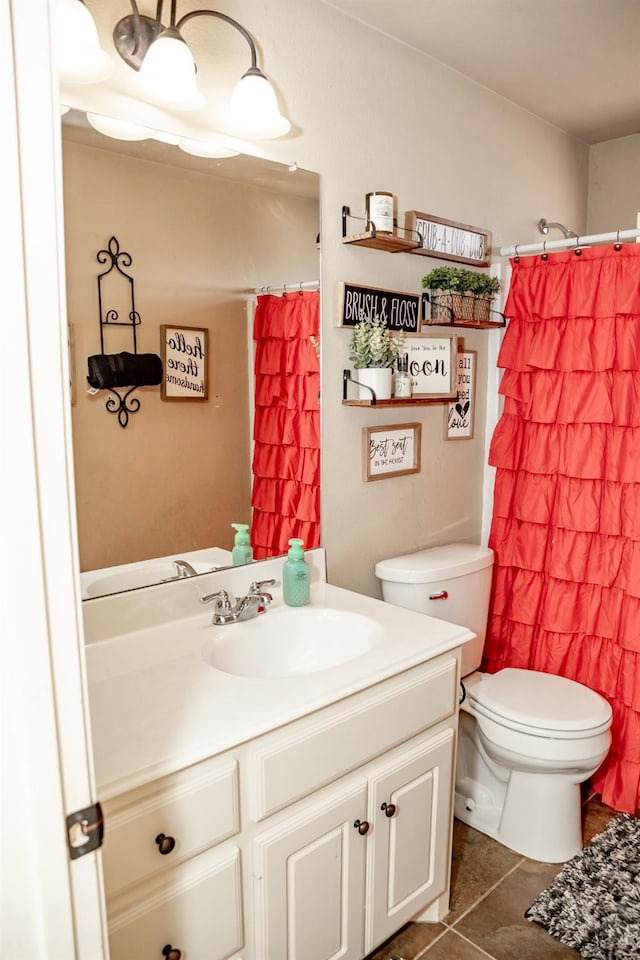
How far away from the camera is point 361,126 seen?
6.29 feet

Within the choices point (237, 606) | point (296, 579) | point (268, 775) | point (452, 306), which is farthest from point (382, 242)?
point (268, 775)

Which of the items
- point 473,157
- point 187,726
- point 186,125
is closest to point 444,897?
point 187,726

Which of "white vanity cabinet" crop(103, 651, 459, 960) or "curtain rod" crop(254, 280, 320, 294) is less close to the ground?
"curtain rod" crop(254, 280, 320, 294)

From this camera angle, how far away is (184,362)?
1.59 metres

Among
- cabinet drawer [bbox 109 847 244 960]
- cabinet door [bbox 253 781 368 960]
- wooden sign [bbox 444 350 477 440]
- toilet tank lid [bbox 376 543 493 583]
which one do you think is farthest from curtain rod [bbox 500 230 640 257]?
cabinet drawer [bbox 109 847 244 960]

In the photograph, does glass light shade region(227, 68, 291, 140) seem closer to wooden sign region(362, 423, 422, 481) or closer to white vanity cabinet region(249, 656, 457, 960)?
wooden sign region(362, 423, 422, 481)

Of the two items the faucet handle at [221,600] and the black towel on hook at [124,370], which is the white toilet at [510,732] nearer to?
the faucet handle at [221,600]

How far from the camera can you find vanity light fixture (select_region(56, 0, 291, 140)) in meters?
1.27

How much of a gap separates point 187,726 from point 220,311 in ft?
3.33

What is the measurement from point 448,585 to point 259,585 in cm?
70

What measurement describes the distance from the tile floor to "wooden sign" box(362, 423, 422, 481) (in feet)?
3.99

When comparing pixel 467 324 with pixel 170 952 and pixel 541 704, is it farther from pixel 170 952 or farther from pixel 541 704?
pixel 170 952

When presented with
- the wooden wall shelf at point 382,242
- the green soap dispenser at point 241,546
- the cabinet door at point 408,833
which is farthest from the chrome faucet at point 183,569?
the wooden wall shelf at point 382,242

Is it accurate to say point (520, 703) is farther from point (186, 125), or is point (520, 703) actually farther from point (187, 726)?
point (186, 125)
